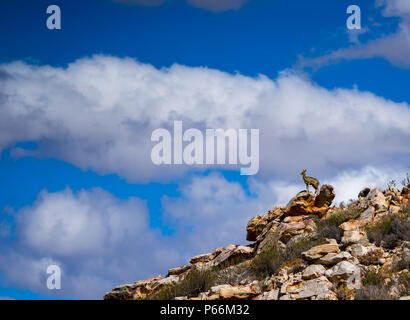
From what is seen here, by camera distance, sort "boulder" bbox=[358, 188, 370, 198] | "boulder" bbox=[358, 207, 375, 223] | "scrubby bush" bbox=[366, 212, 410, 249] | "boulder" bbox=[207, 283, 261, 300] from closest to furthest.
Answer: "boulder" bbox=[207, 283, 261, 300] < "scrubby bush" bbox=[366, 212, 410, 249] < "boulder" bbox=[358, 207, 375, 223] < "boulder" bbox=[358, 188, 370, 198]

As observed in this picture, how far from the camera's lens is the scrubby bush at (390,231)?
16.0 metres

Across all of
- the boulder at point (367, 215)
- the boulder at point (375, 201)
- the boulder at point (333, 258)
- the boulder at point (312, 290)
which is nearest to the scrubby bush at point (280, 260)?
the boulder at point (333, 258)

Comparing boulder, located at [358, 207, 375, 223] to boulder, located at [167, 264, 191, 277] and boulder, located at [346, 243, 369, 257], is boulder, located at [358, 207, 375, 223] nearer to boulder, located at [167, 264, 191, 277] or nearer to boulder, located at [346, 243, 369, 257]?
boulder, located at [346, 243, 369, 257]

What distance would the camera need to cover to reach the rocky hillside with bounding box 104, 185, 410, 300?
519 inches

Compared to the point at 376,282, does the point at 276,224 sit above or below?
above

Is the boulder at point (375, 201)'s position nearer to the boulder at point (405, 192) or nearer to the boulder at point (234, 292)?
the boulder at point (405, 192)

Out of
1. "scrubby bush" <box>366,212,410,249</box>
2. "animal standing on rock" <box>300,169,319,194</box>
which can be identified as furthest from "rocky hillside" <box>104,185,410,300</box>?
"animal standing on rock" <box>300,169,319,194</box>

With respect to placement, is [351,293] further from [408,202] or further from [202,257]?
[202,257]

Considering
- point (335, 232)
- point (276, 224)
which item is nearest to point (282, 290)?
point (335, 232)

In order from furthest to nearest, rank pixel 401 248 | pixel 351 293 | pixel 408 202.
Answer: pixel 408 202, pixel 401 248, pixel 351 293

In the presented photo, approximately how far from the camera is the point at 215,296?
45.7 ft

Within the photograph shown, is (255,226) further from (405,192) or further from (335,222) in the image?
(405,192)

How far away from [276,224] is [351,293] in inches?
373

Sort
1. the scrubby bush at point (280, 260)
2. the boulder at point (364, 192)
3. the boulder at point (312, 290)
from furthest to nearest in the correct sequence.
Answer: the boulder at point (364, 192) < the scrubby bush at point (280, 260) < the boulder at point (312, 290)
